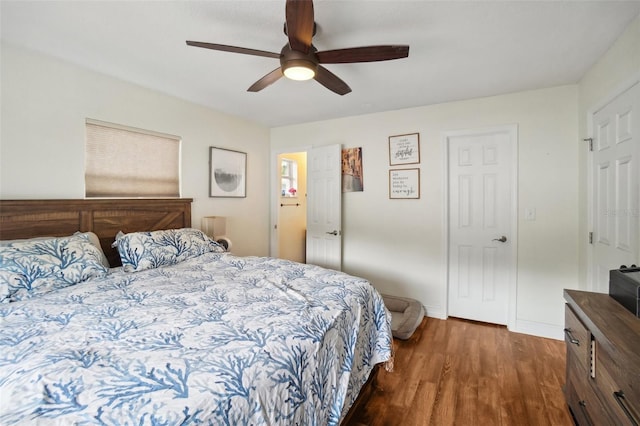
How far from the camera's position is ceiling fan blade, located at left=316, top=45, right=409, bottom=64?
1601 millimetres

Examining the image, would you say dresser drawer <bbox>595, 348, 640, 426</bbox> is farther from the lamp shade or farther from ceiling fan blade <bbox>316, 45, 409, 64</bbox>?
the lamp shade

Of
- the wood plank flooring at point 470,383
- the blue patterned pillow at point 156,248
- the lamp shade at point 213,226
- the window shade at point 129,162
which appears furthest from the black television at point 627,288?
the window shade at point 129,162

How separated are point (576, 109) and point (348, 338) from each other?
2922mm

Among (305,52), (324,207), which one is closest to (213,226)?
(324,207)

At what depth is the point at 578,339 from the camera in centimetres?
148

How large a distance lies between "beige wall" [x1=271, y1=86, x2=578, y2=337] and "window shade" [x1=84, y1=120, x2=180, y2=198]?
5.41ft

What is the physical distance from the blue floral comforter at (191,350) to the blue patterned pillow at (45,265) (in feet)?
0.31

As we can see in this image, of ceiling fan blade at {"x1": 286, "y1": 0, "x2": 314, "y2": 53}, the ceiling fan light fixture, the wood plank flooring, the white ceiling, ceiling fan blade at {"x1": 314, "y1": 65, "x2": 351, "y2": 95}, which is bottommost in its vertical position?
the wood plank flooring

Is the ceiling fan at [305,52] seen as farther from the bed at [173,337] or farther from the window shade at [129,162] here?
the window shade at [129,162]

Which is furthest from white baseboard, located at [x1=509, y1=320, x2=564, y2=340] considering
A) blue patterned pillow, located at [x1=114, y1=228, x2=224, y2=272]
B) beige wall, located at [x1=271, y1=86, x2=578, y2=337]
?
blue patterned pillow, located at [x1=114, y1=228, x2=224, y2=272]

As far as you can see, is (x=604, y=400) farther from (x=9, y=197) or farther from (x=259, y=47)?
(x=9, y=197)

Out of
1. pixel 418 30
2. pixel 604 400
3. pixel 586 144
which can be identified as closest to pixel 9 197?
pixel 418 30

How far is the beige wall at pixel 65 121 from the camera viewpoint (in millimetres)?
2006

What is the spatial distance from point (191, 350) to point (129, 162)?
91.6 inches
